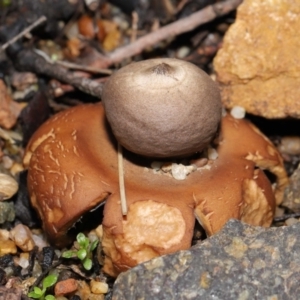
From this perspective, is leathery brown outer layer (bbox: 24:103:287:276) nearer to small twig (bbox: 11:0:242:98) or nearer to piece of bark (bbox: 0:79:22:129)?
piece of bark (bbox: 0:79:22:129)

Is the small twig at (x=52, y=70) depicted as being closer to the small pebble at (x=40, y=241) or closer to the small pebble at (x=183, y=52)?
the small pebble at (x=183, y=52)

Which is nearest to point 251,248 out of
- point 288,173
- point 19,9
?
point 288,173

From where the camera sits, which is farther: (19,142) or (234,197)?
(19,142)

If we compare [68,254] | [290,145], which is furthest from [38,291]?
[290,145]

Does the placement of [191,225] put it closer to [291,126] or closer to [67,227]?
[67,227]

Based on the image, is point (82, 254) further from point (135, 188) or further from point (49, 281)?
point (135, 188)
